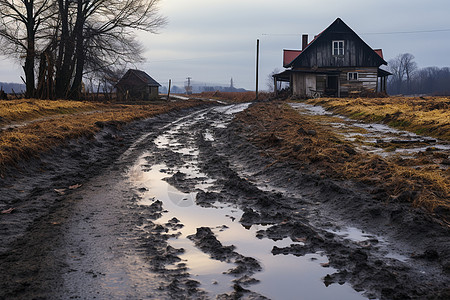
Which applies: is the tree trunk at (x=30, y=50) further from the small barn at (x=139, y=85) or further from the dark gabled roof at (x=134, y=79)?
the dark gabled roof at (x=134, y=79)

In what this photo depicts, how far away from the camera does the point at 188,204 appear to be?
578 centimetres

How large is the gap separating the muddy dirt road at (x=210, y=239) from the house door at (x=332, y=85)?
34.2 metres

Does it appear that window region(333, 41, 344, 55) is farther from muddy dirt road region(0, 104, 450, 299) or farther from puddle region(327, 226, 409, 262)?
puddle region(327, 226, 409, 262)

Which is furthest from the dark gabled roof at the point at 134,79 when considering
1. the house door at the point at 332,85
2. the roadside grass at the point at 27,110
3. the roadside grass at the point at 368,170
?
the roadside grass at the point at 368,170

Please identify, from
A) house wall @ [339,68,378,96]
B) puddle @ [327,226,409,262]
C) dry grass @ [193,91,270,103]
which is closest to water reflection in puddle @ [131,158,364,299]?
puddle @ [327,226,409,262]

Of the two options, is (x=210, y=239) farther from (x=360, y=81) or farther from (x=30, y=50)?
Result: (x=360, y=81)

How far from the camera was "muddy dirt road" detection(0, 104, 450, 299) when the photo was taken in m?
3.27

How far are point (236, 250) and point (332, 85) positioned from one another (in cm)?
3969

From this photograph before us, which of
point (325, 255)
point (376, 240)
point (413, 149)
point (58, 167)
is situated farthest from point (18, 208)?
point (413, 149)

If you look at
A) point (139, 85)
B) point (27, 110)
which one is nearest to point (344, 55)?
point (139, 85)

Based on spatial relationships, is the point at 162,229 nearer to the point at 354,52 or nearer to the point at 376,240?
the point at 376,240

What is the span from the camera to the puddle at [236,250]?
3287mm

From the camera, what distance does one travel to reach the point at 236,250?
Answer: 13.5ft

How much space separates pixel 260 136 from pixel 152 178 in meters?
5.13
